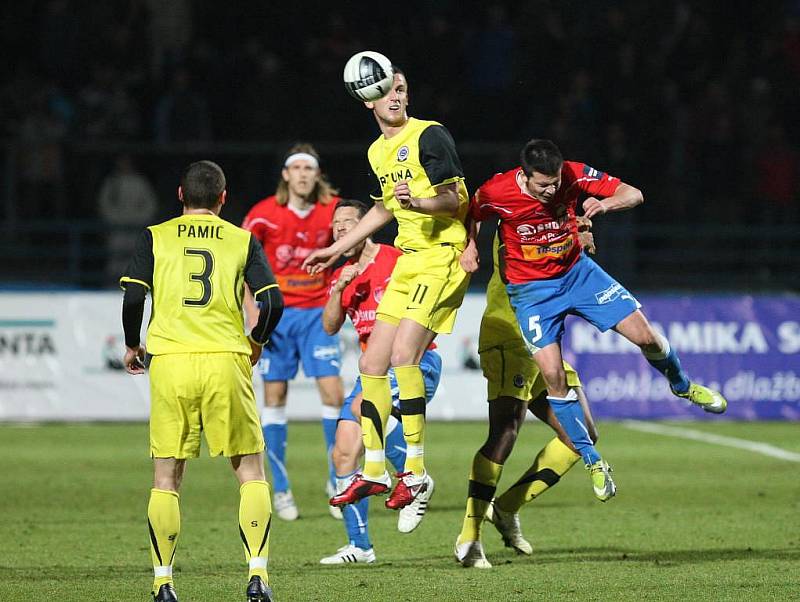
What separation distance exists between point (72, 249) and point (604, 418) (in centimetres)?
752

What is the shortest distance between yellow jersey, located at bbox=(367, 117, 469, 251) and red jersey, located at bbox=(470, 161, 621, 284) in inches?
7.9

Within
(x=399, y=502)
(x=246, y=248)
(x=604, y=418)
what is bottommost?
(x=604, y=418)

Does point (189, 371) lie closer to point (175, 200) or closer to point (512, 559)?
point (512, 559)

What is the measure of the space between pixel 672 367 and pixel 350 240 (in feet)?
7.43

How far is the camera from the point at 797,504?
11.3 metres

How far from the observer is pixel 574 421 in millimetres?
8516

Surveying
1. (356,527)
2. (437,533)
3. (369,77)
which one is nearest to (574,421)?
(356,527)

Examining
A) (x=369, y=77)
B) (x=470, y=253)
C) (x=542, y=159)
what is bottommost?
(x=470, y=253)

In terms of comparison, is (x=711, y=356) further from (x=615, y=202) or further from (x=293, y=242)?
(x=615, y=202)

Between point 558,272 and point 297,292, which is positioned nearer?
point 558,272

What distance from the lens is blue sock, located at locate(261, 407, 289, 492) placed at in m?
11.2

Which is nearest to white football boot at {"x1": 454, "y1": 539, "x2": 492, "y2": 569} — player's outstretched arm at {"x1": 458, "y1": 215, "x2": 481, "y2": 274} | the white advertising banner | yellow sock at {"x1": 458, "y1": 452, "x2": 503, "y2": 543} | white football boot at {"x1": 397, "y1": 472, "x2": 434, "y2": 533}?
yellow sock at {"x1": 458, "y1": 452, "x2": 503, "y2": 543}

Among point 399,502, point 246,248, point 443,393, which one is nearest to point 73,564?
point 399,502

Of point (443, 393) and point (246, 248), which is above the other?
point (246, 248)
